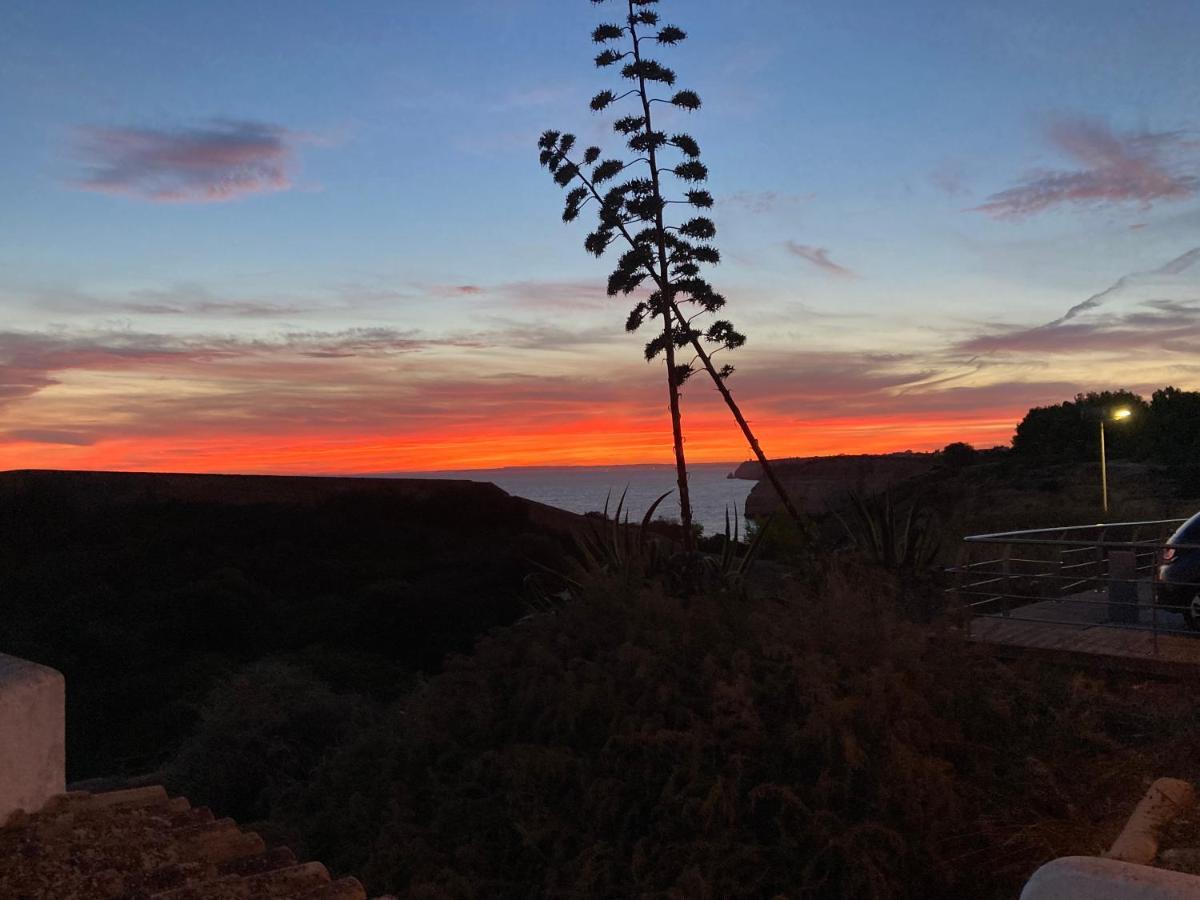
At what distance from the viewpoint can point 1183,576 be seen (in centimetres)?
941

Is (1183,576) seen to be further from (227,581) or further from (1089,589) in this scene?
(227,581)

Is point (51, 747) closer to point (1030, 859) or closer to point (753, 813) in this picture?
point (753, 813)

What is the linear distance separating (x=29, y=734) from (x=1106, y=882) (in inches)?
156

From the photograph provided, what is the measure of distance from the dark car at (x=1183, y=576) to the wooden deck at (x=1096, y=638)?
0.68ft

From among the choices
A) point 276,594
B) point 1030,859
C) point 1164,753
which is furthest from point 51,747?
point 276,594

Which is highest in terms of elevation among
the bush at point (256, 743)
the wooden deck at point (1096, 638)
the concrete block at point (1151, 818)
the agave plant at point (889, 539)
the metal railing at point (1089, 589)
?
the agave plant at point (889, 539)

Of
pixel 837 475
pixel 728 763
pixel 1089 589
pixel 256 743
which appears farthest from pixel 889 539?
pixel 837 475

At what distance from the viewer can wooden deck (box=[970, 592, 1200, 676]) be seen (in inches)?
329

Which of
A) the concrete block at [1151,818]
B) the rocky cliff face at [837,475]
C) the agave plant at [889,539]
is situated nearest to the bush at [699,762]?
the concrete block at [1151,818]

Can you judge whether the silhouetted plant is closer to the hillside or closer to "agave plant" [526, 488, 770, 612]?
"agave plant" [526, 488, 770, 612]

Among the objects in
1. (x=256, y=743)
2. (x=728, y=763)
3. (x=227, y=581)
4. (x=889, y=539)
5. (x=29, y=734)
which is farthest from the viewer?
(x=227, y=581)

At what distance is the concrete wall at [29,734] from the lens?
4.01 metres

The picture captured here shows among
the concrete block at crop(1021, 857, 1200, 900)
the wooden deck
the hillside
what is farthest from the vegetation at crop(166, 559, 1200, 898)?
the hillside

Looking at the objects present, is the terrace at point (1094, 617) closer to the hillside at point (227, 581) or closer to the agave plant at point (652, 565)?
the agave plant at point (652, 565)
